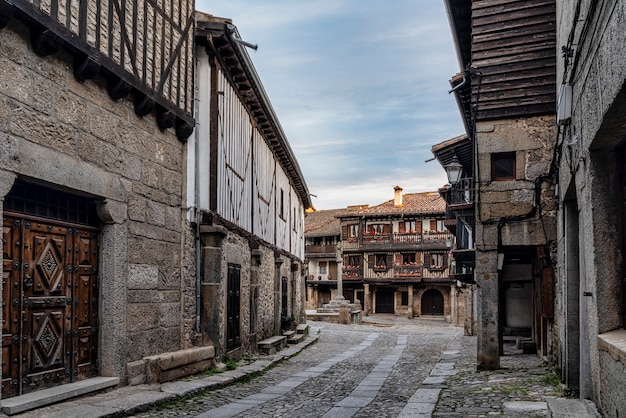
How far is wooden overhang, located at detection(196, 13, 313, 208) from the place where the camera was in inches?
389

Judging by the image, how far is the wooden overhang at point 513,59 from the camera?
35.1 ft

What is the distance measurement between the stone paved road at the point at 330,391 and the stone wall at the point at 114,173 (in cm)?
111

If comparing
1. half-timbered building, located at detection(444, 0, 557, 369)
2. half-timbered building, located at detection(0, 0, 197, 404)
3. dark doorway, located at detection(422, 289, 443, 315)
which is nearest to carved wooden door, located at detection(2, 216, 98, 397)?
half-timbered building, located at detection(0, 0, 197, 404)

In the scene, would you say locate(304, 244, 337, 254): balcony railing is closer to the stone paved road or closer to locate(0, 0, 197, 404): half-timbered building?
the stone paved road

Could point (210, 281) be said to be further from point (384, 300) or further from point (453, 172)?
point (384, 300)

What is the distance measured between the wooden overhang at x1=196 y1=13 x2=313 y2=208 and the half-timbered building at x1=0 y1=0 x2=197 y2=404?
50cm

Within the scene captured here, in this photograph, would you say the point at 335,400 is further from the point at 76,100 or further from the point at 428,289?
the point at 428,289

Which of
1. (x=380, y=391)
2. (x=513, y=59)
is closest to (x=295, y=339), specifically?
(x=380, y=391)

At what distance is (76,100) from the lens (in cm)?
670

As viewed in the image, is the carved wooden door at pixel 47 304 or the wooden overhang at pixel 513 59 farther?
the wooden overhang at pixel 513 59

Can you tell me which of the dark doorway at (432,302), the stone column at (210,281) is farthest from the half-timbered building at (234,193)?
the dark doorway at (432,302)

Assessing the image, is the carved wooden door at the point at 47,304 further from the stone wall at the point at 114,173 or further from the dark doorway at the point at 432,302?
the dark doorway at the point at 432,302

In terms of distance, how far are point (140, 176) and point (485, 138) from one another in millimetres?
5908

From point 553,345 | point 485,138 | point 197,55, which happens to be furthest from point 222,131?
point 553,345
